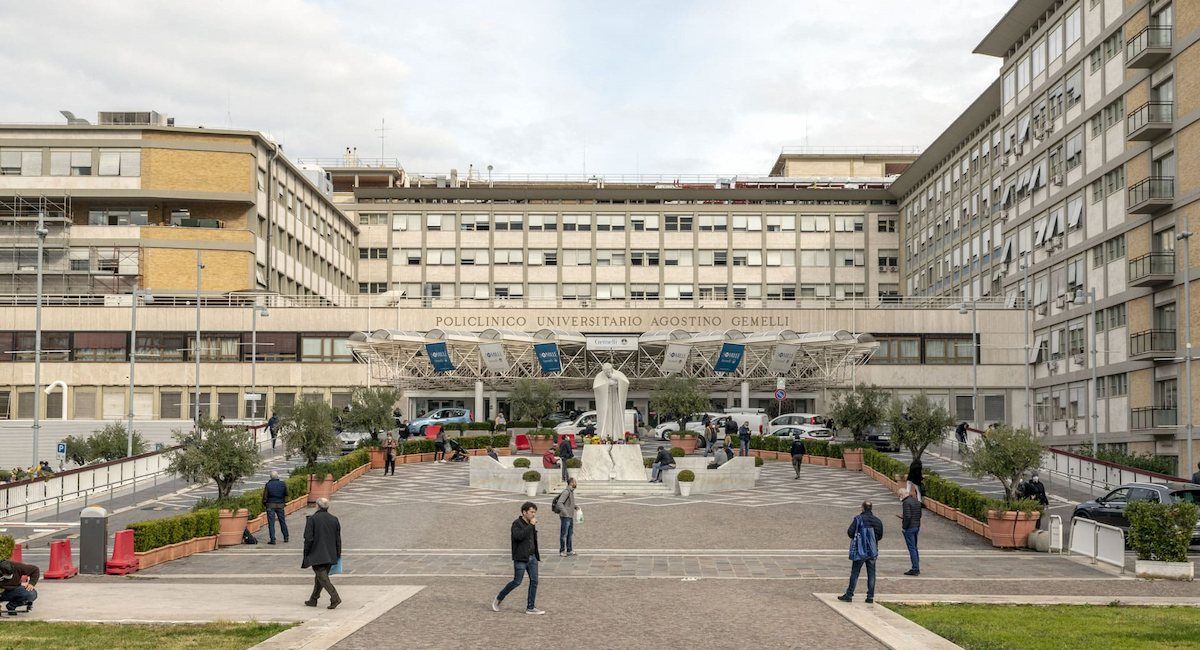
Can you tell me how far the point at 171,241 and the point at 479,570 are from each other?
61051 millimetres

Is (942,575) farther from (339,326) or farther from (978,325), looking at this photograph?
(339,326)

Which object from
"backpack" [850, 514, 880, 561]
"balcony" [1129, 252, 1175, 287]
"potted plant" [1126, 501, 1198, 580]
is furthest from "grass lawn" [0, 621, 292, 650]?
"balcony" [1129, 252, 1175, 287]

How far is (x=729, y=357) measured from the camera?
2341 inches

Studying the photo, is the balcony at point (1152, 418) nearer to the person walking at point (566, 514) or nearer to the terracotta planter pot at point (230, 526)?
the person walking at point (566, 514)

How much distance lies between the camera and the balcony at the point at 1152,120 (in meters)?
47.6

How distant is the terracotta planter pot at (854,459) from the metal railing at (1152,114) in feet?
61.2

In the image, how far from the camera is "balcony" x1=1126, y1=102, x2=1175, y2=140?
156 feet

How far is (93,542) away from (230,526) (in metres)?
5.18

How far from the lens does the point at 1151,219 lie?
4959cm

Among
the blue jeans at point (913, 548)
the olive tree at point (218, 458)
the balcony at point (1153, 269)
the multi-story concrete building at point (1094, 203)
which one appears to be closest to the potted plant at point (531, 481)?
the olive tree at point (218, 458)

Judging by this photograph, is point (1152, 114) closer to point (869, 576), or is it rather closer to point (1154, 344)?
point (1154, 344)

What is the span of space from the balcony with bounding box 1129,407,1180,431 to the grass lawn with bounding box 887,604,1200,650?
111 ft

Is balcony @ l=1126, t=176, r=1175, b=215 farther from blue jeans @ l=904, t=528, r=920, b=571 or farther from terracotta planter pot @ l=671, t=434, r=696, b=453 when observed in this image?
blue jeans @ l=904, t=528, r=920, b=571

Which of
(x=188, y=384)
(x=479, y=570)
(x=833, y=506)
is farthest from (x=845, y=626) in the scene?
(x=188, y=384)
